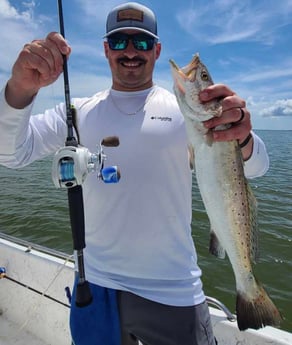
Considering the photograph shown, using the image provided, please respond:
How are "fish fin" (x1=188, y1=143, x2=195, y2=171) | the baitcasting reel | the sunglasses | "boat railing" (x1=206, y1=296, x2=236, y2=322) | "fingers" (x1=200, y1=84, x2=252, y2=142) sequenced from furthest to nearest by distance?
"boat railing" (x1=206, y1=296, x2=236, y2=322)
the sunglasses
"fish fin" (x1=188, y1=143, x2=195, y2=171)
the baitcasting reel
"fingers" (x1=200, y1=84, x2=252, y2=142)

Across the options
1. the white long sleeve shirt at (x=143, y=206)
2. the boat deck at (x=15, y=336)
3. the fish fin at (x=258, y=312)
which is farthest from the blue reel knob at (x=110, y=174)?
the boat deck at (x=15, y=336)

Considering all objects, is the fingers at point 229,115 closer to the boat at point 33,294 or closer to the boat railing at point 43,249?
the boat at point 33,294

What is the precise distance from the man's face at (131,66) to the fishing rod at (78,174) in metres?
0.40

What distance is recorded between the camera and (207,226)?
927 centimetres

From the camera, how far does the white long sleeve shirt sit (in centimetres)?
214

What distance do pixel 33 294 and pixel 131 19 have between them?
320 centimetres

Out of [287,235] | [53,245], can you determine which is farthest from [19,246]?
[287,235]

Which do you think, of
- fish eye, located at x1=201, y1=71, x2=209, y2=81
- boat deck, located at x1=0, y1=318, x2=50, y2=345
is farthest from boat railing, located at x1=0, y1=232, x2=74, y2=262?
fish eye, located at x1=201, y1=71, x2=209, y2=81

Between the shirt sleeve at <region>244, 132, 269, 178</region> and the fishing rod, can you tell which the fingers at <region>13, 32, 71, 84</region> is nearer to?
the fishing rod

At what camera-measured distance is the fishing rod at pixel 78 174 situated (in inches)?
76.9

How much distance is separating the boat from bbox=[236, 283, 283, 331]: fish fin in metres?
1.63

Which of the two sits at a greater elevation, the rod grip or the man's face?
the man's face

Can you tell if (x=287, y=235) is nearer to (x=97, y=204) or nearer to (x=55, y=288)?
(x=55, y=288)

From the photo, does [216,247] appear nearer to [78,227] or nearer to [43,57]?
[78,227]
